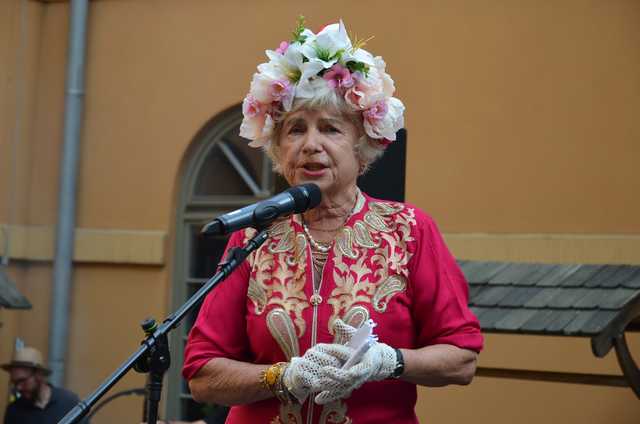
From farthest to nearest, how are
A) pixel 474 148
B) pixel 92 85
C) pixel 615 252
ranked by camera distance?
pixel 92 85, pixel 474 148, pixel 615 252

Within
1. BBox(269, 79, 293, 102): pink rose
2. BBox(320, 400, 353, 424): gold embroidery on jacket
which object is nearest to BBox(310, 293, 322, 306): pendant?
BBox(320, 400, 353, 424): gold embroidery on jacket

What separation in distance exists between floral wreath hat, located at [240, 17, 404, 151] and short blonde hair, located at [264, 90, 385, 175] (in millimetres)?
12

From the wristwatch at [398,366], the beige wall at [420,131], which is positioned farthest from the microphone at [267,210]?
the beige wall at [420,131]

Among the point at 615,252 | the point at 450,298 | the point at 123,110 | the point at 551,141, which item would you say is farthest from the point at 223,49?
the point at 450,298

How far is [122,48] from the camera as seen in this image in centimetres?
948

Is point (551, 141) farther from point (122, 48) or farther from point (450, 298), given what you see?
point (450, 298)

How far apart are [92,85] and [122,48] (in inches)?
14.5

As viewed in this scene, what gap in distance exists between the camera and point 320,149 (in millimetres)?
3082

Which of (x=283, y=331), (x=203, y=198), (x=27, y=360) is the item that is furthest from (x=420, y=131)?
(x=283, y=331)

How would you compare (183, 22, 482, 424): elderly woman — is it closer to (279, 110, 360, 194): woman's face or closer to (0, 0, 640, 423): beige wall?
(279, 110, 360, 194): woman's face

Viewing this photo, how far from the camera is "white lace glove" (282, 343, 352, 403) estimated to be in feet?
9.16

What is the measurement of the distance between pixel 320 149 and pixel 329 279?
12.2 inches

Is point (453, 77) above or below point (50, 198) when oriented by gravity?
above

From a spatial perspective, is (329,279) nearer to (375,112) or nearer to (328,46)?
(375,112)
